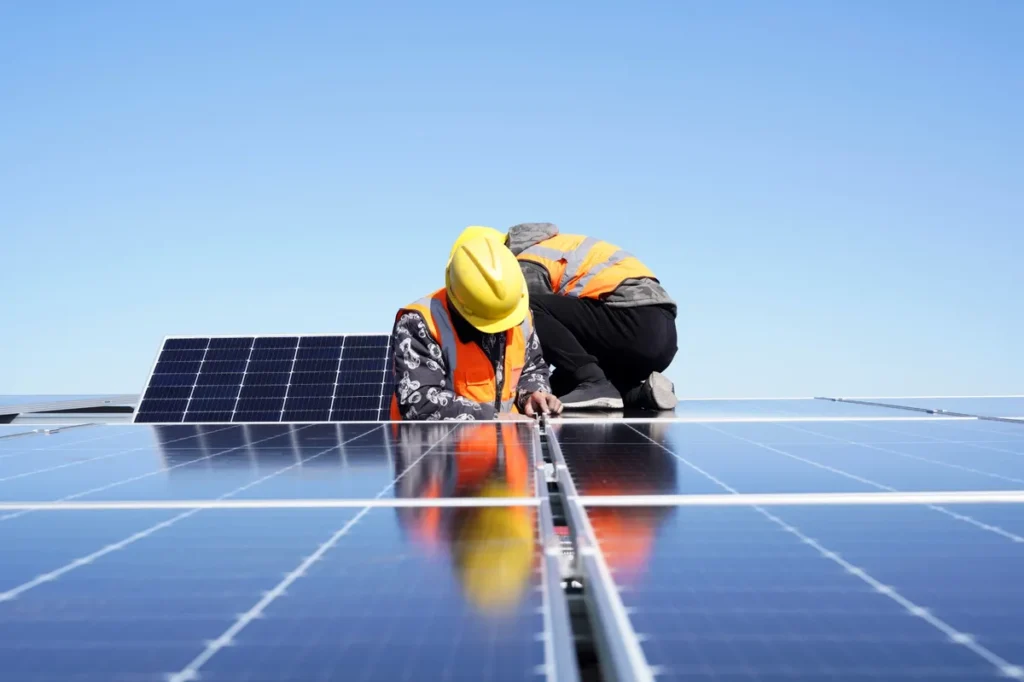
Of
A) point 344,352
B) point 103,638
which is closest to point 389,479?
point 103,638

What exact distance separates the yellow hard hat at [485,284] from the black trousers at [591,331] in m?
1.05

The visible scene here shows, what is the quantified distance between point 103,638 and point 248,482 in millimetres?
1705

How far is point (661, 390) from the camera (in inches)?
290

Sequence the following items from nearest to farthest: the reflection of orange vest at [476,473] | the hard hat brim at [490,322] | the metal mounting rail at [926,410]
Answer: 1. the reflection of orange vest at [476,473]
2. the metal mounting rail at [926,410]
3. the hard hat brim at [490,322]

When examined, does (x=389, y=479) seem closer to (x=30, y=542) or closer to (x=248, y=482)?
(x=248, y=482)

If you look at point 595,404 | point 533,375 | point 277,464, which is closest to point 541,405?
point 533,375

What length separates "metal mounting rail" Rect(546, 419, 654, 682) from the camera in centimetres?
130

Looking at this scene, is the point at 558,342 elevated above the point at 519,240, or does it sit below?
below

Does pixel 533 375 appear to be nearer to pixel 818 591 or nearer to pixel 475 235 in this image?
pixel 475 235

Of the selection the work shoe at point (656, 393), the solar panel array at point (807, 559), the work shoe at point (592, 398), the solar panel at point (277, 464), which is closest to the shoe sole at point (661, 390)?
the work shoe at point (656, 393)

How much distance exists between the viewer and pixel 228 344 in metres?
12.9

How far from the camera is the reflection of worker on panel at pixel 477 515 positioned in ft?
5.79

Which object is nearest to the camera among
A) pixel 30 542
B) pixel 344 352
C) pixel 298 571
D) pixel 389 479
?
pixel 298 571

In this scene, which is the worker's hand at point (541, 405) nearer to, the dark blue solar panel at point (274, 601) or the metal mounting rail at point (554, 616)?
the dark blue solar panel at point (274, 601)
